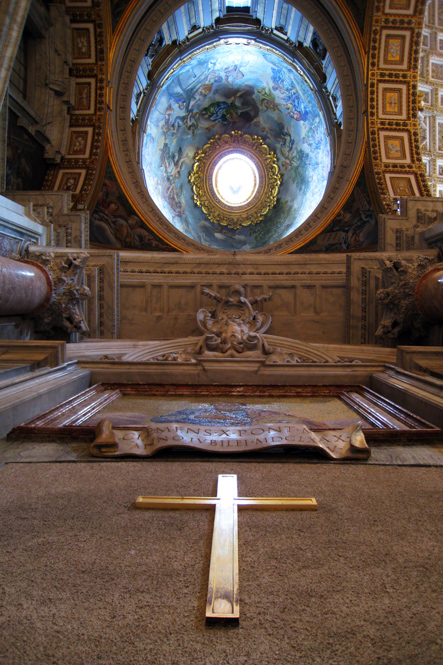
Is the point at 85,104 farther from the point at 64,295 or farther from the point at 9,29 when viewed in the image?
the point at 64,295

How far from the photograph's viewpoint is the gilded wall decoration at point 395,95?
29.5ft

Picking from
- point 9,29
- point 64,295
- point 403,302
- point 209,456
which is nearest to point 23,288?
point 64,295

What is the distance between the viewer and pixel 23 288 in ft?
16.2

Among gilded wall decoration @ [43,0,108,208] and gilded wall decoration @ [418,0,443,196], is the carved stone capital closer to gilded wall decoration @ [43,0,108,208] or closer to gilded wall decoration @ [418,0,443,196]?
gilded wall decoration @ [43,0,108,208]

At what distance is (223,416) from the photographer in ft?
10.5

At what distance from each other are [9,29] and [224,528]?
6472 millimetres

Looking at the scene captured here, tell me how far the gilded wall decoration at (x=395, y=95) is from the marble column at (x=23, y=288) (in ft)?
22.9

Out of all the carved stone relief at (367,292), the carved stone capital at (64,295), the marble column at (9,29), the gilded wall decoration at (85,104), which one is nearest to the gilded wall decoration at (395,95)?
the carved stone relief at (367,292)

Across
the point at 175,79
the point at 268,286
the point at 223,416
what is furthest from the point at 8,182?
the point at 223,416

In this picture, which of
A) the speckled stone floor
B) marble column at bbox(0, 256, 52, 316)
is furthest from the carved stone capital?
the speckled stone floor

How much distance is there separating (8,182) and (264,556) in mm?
8850

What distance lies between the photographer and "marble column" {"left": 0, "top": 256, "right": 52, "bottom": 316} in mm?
4602

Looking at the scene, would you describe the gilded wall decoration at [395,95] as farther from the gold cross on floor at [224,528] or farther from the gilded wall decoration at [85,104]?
the gold cross on floor at [224,528]

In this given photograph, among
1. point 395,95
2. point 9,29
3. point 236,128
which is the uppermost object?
point 236,128
